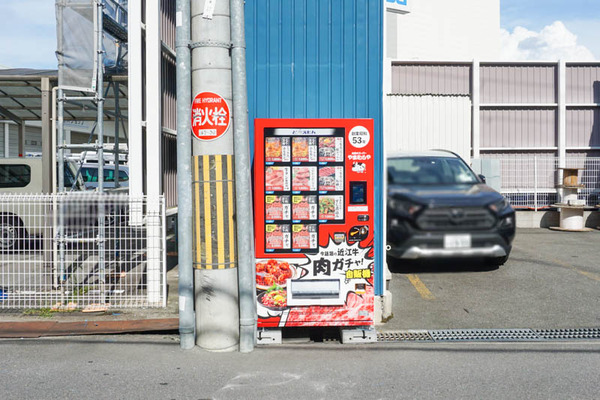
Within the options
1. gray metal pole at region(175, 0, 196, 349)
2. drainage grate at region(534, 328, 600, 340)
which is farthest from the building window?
drainage grate at region(534, 328, 600, 340)

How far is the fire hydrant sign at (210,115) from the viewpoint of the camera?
5445 millimetres

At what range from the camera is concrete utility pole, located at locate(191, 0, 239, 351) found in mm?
5430

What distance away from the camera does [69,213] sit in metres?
0.97

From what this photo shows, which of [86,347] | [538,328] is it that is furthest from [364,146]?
[86,347]

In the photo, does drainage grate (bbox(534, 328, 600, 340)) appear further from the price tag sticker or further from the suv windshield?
the suv windshield

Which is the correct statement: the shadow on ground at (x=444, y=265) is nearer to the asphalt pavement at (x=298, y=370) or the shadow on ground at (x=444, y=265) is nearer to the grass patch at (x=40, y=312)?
the asphalt pavement at (x=298, y=370)

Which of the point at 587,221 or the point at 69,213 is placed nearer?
the point at 69,213

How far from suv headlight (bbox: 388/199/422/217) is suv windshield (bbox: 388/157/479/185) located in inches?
2.3

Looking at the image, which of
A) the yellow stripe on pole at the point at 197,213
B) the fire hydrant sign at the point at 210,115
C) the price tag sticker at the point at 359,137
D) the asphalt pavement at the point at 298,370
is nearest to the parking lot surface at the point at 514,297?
the asphalt pavement at the point at 298,370

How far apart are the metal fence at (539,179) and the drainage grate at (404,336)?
11.0 metres

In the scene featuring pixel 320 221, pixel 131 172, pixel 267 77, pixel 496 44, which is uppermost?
pixel 496 44

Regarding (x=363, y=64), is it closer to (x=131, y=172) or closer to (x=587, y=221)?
(x=131, y=172)

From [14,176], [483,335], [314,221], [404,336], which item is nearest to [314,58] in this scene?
[314,221]

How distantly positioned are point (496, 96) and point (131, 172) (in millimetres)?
12688
